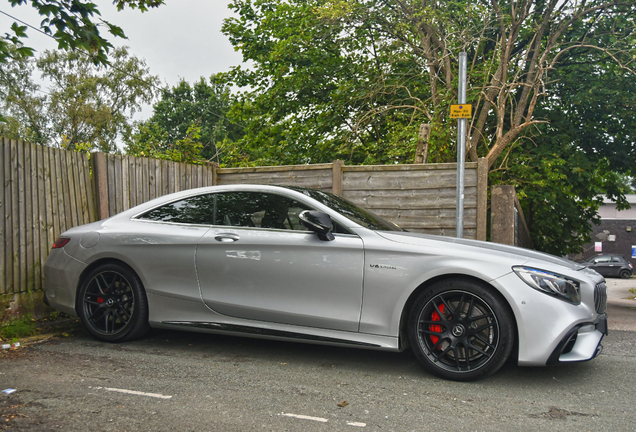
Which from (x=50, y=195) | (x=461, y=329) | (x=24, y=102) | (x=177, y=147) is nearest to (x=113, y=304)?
(x=50, y=195)

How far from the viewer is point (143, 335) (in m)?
4.81

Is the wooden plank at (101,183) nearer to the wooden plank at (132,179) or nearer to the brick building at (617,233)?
the wooden plank at (132,179)

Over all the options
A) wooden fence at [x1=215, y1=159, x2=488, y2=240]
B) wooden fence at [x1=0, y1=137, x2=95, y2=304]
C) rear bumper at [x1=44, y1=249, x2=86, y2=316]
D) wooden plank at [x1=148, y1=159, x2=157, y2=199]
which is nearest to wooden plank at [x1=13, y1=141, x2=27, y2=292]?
wooden fence at [x1=0, y1=137, x2=95, y2=304]

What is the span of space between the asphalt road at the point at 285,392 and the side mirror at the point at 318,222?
3.39 feet

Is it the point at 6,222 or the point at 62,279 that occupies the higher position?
the point at 6,222

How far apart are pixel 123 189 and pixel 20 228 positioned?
1422 mm

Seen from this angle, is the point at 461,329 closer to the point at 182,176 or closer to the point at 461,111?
the point at 461,111

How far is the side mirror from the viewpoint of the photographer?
3988mm

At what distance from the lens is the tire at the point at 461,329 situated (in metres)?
3.55

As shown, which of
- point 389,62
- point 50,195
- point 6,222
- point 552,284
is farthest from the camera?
point 389,62

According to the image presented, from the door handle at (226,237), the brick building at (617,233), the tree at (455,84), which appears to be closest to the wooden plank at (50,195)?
the door handle at (226,237)

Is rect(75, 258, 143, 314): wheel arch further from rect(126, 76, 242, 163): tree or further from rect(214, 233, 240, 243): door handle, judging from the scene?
rect(126, 76, 242, 163): tree

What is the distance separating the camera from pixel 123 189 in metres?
6.49

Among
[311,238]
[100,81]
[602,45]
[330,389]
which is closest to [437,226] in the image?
[311,238]
